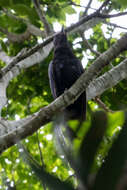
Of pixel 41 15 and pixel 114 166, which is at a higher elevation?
pixel 114 166

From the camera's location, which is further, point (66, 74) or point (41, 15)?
Answer: point (66, 74)

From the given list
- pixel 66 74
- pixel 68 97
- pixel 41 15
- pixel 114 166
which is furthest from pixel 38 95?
pixel 114 166

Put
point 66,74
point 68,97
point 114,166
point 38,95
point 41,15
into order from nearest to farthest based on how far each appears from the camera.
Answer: point 114,166 < point 68,97 < point 41,15 < point 66,74 < point 38,95

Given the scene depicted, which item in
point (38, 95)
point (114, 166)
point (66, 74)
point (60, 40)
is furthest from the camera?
point (38, 95)

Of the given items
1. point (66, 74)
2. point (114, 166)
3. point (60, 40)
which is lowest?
point (66, 74)

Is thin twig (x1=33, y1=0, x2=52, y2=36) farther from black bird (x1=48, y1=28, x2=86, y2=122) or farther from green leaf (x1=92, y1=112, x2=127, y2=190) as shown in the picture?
green leaf (x1=92, y1=112, x2=127, y2=190)

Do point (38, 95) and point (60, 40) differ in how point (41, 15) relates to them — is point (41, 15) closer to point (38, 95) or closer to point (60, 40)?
point (60, 40)

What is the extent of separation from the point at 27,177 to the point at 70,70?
184 cm

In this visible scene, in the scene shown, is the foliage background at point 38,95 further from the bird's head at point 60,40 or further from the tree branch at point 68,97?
the tree branch at point 68,97

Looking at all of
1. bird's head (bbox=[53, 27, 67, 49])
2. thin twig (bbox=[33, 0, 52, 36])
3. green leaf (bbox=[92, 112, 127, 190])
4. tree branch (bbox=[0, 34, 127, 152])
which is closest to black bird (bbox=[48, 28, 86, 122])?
bird's head (bbox=[53, 27, 67, 49])

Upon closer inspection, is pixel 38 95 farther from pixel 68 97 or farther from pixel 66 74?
pixel 68 97

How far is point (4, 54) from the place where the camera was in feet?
13.4

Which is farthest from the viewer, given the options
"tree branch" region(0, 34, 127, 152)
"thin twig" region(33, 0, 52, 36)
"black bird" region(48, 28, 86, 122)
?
"black bird" region(48, 28, 86, 122)

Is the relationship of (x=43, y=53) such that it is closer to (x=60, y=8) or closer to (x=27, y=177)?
(x=60, y=8)
